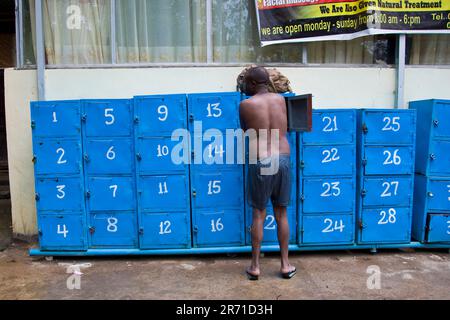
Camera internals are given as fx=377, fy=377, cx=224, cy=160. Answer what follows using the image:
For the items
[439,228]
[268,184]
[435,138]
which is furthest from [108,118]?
[439,228]

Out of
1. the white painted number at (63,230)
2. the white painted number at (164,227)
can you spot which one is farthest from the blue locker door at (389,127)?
the white painted number at (63,230)

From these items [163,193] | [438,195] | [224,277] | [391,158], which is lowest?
A: [224,277]

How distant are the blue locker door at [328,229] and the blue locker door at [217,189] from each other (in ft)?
2.46

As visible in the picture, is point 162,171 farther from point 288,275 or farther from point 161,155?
point 288,275

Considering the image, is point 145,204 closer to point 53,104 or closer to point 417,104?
point 53,104

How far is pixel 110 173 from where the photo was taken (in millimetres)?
3857

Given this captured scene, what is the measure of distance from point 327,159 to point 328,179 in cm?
21

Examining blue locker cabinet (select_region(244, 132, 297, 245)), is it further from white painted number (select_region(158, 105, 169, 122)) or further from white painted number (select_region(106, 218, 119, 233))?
white painted number (select_region(106, 218, 119, 233))

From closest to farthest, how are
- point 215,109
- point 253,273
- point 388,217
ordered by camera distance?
point 253,273 < point 215,109 < point 388,217

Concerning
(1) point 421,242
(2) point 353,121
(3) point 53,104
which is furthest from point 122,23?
(1) point 421,242

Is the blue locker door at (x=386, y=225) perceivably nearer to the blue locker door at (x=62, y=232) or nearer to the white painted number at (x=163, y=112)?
the white painted number at (x=163, y=112)

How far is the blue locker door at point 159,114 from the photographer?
12.3 ft

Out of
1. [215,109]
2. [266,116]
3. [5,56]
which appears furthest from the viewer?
[5,56]
